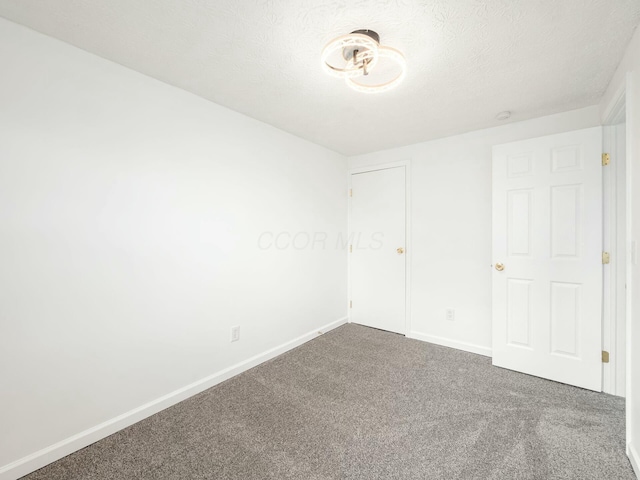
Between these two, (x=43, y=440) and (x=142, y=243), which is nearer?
(x=43, y=440)

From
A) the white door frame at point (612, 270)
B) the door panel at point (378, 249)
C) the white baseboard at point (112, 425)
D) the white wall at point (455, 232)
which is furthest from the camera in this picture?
the door panel at point (378, 249)

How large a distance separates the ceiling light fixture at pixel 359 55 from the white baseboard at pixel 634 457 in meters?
2.38

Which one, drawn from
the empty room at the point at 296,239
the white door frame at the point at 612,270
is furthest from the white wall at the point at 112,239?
the white door frame at the point at 612,270

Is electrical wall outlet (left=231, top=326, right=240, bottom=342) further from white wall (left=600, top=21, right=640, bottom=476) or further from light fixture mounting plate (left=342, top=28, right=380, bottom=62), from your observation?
white wall (left=600, top=21, right=640, bottom=476)

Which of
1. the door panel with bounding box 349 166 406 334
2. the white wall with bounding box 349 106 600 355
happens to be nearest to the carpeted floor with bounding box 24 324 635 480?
the white wall with bounding box 349 106 600 355

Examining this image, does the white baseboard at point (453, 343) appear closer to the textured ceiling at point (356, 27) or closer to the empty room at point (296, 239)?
the empty room at point (296, 239)

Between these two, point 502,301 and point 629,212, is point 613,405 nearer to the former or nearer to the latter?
point 502,301

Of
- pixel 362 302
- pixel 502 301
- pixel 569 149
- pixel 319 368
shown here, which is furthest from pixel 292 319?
pixel 569 149

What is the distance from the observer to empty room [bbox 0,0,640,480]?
4.69ft

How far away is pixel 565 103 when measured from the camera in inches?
88.4

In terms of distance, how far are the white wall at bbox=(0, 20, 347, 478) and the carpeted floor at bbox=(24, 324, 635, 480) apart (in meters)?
0.30

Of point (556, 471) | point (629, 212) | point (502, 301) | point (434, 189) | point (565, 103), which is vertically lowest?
point (556, 471)

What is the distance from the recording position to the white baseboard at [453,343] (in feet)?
9.22

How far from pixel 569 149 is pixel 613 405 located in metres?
1.99
